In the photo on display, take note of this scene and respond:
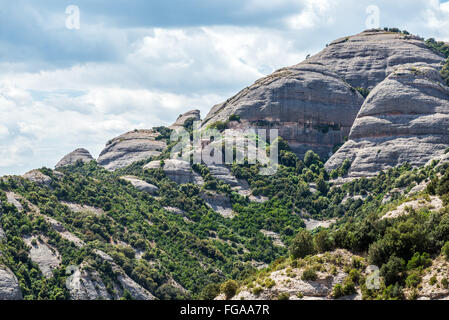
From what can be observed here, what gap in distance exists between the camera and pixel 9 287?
190ft

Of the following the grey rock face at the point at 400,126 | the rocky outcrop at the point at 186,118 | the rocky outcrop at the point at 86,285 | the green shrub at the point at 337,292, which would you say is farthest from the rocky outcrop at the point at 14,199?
the rocky outcrop at the point at 186,118

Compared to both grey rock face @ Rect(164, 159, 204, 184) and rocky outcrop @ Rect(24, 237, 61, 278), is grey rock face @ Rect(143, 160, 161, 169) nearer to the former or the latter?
grey rock face @ Rect(164, 159, 204, 184)

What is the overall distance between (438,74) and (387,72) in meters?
11.1

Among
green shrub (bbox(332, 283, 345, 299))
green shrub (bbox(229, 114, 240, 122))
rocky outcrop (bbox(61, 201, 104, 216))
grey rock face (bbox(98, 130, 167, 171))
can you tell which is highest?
green shrub (bbox(229, 114, 240, 122))

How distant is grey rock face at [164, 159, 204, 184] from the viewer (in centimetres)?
9844

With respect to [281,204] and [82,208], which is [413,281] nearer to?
[281,204]

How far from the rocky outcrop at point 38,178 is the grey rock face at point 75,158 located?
132ft

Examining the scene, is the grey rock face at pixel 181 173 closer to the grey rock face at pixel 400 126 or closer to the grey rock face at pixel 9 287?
the grey rock face at pixel 400 126

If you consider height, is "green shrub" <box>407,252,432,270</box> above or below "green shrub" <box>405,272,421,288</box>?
above

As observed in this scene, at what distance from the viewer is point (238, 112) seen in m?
111

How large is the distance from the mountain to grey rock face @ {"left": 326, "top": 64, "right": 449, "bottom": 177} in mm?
207

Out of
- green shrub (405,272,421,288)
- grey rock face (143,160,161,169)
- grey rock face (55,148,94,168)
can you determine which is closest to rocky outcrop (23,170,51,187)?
grey rock face (143,160,161,169)

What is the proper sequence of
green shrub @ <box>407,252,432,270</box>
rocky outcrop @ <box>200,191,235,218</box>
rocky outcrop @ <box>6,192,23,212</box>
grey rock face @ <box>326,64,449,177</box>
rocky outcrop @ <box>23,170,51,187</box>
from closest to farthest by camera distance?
green shrub @ <box>407,252,432,270</box>, rocky outcrop @ <box>6,192,23,212</box>, rocky outcrop @ <box>23,170,51,187</box>, grey rock face @ <box>326,64,449,177</box>, rocky outcrop @ <box>200,191,235,218</box>
